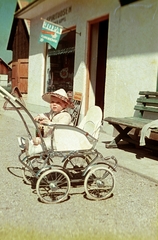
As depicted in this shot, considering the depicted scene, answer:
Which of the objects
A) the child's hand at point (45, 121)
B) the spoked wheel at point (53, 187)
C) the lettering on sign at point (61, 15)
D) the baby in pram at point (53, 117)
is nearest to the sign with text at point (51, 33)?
the lettering on sign at point (61, 15)

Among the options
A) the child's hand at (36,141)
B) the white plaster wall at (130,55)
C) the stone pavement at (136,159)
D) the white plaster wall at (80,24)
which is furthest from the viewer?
the white plaster wall at (80,24)

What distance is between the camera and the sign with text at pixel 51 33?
31.6 ft

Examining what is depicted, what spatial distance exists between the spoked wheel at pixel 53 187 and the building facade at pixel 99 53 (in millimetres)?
3496

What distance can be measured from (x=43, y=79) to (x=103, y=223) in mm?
9410

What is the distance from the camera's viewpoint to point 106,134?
7633 millimetres

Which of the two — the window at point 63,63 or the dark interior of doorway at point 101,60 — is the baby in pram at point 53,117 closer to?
the dark interior of doorway at point 101,60

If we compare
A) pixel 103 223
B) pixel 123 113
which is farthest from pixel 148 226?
pixel 123 113

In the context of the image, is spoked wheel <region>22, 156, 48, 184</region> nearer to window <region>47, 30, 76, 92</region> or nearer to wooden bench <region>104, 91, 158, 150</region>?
wooden bench <region>104, 91, 158, 150</region>

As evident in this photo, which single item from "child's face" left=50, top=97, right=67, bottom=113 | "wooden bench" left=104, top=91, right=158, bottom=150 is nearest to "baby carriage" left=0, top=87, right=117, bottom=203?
"child's face" left=50, top=97, right=67, bottom=113

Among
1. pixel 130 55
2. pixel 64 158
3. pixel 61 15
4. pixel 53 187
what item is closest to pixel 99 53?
pixel 61 15

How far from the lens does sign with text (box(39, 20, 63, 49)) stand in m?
9.62

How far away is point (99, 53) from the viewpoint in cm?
917

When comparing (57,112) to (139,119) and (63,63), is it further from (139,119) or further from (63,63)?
(63,63)

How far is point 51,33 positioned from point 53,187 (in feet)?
23.1
